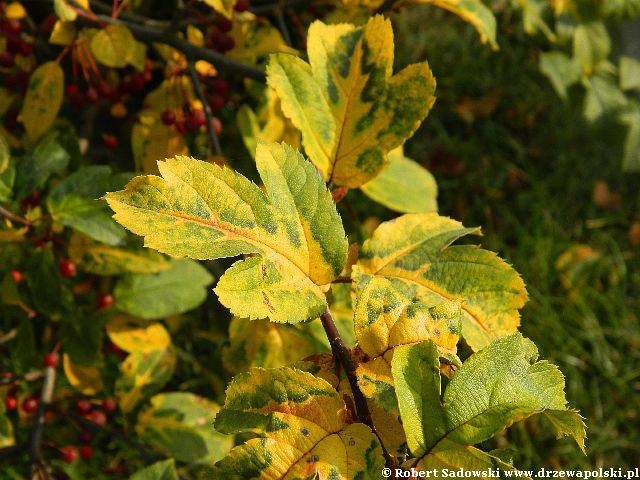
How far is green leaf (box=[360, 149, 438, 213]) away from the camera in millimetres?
1267

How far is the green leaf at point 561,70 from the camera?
83.4 inches

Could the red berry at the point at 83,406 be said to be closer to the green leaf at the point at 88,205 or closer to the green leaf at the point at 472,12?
the green leaf at the point at 88,205

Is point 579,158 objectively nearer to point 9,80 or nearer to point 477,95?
point 477,95

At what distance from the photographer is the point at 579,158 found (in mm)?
2756

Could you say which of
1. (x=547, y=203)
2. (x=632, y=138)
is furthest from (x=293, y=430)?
(x=547, y=203)

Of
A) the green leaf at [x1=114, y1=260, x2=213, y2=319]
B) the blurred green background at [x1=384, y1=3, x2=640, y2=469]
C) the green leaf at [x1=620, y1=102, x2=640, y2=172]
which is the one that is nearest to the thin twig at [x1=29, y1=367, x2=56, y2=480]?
the green leaf at [x1=114, y1=260, x2=213, y2=319]

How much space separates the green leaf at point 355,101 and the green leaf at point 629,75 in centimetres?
148

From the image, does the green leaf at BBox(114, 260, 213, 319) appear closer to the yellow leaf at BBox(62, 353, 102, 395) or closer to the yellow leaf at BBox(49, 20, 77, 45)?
the yellow leaf at BBox(62, 353, 102, 395)

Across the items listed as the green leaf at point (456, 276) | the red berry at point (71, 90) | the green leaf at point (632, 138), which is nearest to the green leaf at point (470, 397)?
the green leaf at point (456, 276)

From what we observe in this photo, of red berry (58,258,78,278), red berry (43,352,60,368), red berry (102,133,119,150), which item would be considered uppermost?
red berry (102,133,119,150)

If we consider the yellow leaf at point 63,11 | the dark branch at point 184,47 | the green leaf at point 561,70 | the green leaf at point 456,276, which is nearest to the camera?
the green leaf at point 456,276

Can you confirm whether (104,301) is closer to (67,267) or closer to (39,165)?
(67,267)

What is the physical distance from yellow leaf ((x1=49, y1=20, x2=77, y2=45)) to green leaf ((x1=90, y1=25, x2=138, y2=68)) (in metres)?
0.09

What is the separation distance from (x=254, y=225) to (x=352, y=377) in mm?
199
